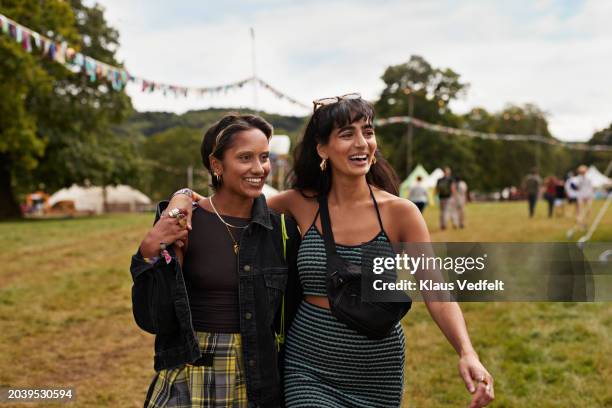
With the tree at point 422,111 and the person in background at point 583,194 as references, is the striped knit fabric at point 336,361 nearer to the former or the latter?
the person in background at point 583,194

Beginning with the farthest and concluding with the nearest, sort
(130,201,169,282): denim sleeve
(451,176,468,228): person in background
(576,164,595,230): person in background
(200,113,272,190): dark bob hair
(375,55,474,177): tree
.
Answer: (375,55,474,177): tree
(451,176,468,228): person in background
(576,164,595,230): person in background
(200,113,272,190): dark bob hair
(130,201,169,282): denim sleeve

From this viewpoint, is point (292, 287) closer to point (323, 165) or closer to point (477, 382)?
point (323, 165)

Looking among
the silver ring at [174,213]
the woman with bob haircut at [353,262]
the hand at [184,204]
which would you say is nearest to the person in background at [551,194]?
the woman with bob haircut at [353,262]

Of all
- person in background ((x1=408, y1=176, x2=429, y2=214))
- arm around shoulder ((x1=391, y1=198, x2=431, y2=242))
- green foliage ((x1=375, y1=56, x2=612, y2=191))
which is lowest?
arm around shoulder ((x1=391, y1=198, x2=431, y2=242))

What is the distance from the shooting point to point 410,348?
21.2ft

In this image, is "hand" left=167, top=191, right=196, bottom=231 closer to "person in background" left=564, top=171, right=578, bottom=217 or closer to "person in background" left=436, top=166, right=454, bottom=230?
"person in background" left=436, top=166, right=454, bottom=230

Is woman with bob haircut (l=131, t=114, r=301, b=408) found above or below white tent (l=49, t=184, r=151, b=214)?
below

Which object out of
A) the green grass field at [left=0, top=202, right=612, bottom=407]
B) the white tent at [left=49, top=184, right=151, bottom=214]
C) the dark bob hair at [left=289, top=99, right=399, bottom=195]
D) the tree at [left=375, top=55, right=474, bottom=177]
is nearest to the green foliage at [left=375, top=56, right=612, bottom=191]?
the tree at [left=375, top=55, right=474, bottom=177]

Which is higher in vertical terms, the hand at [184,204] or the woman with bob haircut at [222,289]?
the hand at [184,204]

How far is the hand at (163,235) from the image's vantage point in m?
2.46

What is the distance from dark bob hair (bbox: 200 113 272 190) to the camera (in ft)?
8.93

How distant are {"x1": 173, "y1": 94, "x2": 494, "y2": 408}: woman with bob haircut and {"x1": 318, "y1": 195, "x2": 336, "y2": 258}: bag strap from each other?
0.02 meters

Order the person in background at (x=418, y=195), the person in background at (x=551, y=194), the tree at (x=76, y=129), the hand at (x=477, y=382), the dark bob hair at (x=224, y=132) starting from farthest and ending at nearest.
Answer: the tree at (x=76, y=129), the person in background at (x=551, y=194), the person in background at (x=418, y=195), the dark bob hair at (x=224, y=132), the hand at (x=477, y=382)

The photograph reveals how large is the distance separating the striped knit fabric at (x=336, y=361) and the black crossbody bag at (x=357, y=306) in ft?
0.18
